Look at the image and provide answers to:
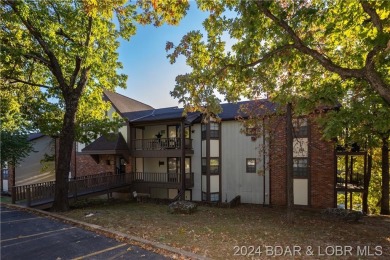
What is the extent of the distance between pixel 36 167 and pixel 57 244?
20158 millimetres

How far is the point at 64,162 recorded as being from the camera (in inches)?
525

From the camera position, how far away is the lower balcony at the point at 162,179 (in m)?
19.0

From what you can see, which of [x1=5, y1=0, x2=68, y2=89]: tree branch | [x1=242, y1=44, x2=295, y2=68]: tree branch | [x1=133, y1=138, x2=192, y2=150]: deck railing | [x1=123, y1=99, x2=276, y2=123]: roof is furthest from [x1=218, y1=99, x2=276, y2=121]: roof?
[x1=5, y1=0, x2=68, y2=89]: tree branch

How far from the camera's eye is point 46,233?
8812 millimetres

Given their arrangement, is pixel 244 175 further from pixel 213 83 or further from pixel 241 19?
pixel 241 19

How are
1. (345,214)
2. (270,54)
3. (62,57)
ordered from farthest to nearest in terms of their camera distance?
(62,57), (345,214), (270,54)

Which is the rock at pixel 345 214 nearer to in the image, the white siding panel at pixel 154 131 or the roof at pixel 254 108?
the roof at pixel 254 108

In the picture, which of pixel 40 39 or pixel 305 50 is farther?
pixel 40 39

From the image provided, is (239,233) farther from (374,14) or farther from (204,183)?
(204,183)

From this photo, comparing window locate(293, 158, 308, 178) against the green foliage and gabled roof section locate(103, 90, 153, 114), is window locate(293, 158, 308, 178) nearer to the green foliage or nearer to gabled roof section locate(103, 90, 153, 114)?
the green foliage

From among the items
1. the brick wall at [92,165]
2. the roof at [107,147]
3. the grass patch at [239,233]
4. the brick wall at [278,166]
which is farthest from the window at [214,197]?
Result: the roof at [107,147]

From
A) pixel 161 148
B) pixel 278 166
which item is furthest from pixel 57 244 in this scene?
pixel 278 166

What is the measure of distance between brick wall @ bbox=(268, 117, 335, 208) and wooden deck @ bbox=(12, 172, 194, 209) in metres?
7.02

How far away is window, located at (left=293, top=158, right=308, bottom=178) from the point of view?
661 inches
